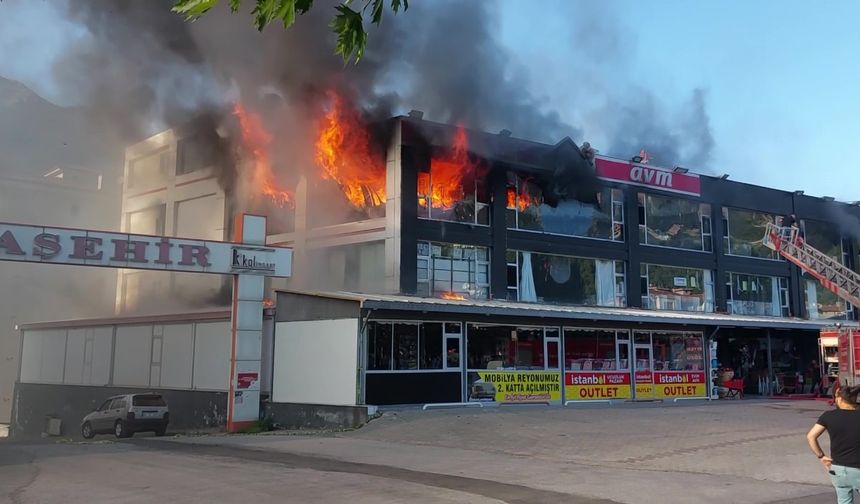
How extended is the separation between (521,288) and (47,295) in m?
30.2

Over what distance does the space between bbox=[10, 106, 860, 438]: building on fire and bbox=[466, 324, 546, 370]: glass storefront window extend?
0.15ft

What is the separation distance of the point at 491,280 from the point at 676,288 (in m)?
9.66

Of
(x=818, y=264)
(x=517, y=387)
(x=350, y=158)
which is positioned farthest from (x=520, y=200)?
(x=818, y=264)

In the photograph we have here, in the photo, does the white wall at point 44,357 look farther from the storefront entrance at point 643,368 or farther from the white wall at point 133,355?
the storefront entrance at point 643,368

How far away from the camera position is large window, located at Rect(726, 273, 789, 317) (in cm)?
3316

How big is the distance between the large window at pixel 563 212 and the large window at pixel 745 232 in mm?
6346

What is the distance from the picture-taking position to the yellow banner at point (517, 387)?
21031mm

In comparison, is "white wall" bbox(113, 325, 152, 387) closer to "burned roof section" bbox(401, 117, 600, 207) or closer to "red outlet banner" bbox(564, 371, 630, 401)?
"burned roof section" bbox(401, 117, 600, 207)

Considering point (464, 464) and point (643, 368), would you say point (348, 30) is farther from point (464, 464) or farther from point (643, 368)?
point (643, 368)

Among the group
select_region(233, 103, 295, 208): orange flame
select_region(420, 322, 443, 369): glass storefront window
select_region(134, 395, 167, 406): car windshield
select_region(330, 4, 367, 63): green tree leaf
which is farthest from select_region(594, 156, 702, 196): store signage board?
select_region(330, 4, 367, 63): green tree leaf

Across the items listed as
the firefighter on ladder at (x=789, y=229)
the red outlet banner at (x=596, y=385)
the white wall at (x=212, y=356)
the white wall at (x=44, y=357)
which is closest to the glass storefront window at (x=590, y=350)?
the red outlet banner at (x=596, y=385)

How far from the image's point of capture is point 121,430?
20.4 metres

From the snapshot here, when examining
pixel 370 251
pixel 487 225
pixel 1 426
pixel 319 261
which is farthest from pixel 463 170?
pixel 1 426

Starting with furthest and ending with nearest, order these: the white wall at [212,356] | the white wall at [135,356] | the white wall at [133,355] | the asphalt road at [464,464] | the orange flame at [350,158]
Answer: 1. the white wall at [133,355]
2. the orange flame at [350,158]
3. the white wall at [135,356]
4. the white wall at [212,356]
5. the asphalt road at [464,464]
